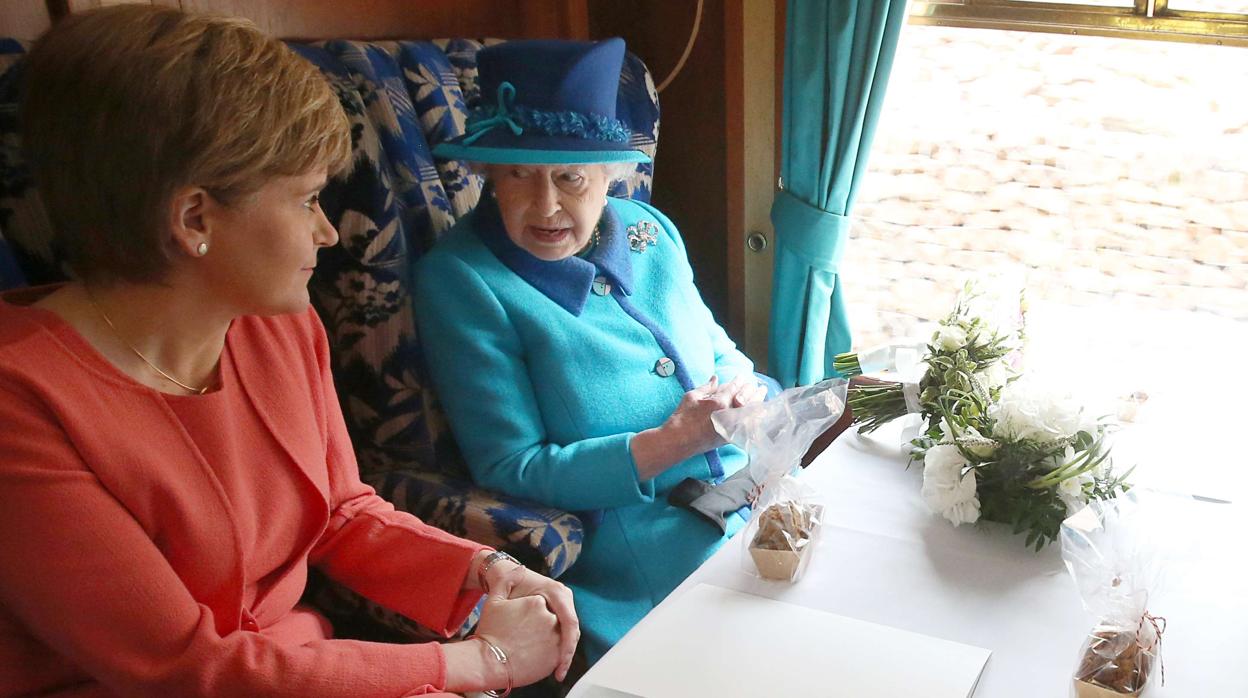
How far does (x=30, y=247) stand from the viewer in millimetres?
1348

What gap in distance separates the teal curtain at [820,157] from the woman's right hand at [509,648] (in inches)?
52.0

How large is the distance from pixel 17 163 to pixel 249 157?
1.49 feet

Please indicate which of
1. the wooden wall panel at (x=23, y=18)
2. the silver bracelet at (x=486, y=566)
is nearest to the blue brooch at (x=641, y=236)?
the silver bracelet at (x=486, y=566)

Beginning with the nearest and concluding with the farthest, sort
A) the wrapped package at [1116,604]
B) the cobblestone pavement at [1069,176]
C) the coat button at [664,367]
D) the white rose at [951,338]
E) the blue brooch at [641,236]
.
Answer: the wrapped package at [1116,604]
the white rose at [951,338]
the coat button at [664,367]
the blue brooch at [641,236]
the cobblestone pavement at [1069,176]

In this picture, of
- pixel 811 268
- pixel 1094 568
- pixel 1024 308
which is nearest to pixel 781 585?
pixel 1094 568

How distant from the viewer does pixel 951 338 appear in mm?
1479

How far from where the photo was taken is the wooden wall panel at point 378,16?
5.14 ft

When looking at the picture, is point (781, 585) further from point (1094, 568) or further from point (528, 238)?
point (528, 238)

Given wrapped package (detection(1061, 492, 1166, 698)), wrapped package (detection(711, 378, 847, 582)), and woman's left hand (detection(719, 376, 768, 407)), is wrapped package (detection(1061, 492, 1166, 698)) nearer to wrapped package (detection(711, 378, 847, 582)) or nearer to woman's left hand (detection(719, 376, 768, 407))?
wrapped package (detection(711, 378, 847, 582))

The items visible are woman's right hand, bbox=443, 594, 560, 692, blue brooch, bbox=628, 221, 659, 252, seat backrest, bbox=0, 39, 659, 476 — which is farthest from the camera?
blue brooch, bbox=628, 221, 659, 252

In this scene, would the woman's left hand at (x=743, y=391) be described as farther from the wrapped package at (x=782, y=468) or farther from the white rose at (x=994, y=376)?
the white rose at (x=994, y=376)

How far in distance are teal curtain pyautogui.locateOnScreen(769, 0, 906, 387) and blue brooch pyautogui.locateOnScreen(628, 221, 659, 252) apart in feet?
1.72

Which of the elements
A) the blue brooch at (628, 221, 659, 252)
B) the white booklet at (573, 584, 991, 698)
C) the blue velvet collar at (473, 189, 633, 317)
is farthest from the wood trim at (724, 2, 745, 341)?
the white booklet at (573, 584, 991, 698)

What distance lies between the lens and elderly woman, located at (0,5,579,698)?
1032 millimetres
